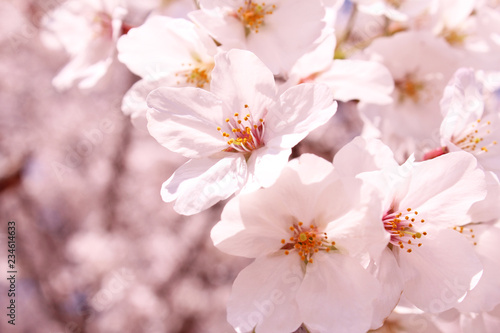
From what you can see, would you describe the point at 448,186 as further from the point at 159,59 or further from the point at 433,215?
the point at 159,59

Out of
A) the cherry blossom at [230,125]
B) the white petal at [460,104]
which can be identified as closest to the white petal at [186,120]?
the cherry blossom at [230,125]

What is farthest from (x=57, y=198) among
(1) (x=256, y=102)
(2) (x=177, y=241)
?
(1) (x=256, y=102)

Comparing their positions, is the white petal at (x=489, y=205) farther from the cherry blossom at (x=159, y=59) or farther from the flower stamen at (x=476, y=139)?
the cherry blossom at (x=159, y=59)

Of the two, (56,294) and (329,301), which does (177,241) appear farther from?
(329,301)

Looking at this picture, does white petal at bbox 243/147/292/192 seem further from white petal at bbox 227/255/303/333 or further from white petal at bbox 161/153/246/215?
white petal at bbox 227/255/303/333

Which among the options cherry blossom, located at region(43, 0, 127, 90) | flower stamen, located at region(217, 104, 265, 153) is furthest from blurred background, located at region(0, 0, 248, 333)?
flower stamen, located at region(217, 104, 265, 153)

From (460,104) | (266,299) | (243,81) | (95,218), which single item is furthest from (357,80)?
(95,218)
